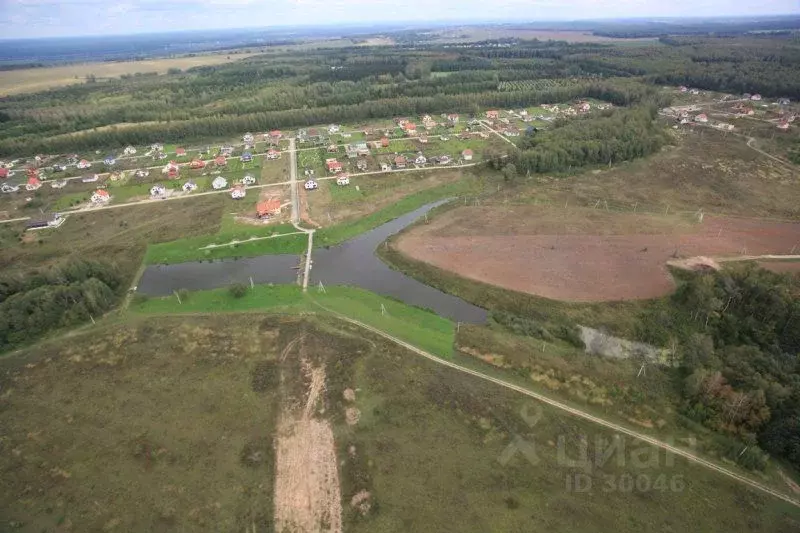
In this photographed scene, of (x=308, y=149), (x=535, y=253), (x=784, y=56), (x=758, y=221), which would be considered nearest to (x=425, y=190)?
(x=535, y=253)

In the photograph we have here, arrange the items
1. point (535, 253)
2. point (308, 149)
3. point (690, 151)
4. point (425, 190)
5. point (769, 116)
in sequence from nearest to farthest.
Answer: point (535, 253), point (425, 190), point (690, 151), point (308, 149), point (769, 116)

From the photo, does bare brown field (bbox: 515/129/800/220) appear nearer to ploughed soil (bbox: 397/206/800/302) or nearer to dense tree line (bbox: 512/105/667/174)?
dense tree line (bbox: 512/105/667/174)

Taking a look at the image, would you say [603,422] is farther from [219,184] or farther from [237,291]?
[219,184]

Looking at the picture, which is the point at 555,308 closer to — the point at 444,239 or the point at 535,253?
the point at 535,253

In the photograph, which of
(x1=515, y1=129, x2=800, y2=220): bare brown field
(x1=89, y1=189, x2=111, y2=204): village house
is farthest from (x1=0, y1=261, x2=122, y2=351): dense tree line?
(x1=515, y1=129, x2=800, y2=220): bare brown field

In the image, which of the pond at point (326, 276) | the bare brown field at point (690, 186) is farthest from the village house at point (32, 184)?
the bare brown field at point (690, 186)

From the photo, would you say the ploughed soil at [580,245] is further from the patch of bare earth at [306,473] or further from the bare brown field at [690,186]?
the patch of bare earth at [306,473]
